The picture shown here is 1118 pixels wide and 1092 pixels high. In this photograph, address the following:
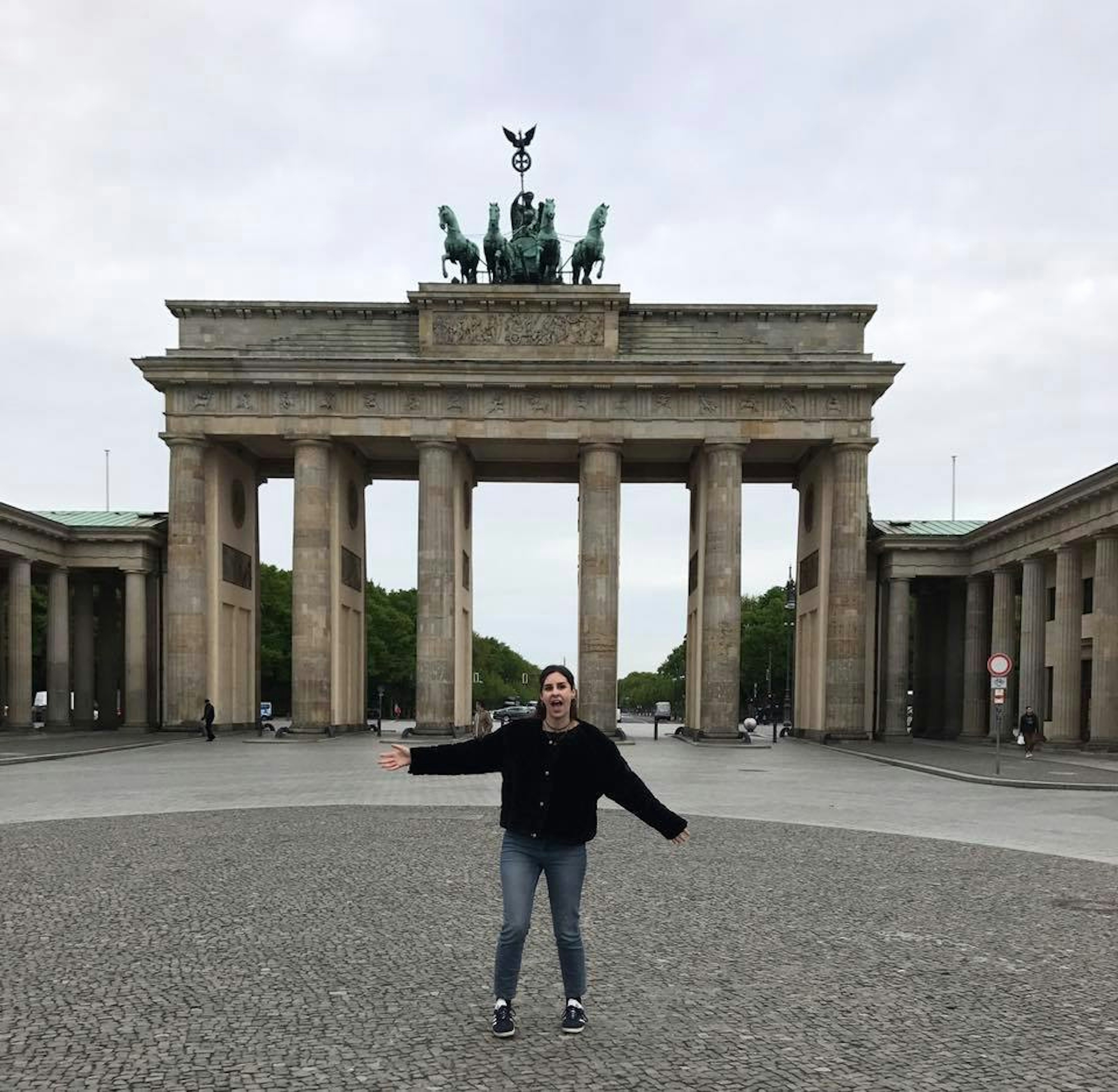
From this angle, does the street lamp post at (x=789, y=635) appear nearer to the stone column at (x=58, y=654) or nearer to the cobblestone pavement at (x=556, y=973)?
the stone column at (x=58, y=654)

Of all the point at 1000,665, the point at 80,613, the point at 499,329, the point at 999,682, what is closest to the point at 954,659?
the point at 499,329

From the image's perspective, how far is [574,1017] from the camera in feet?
21.6

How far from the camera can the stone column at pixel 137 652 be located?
49.2m

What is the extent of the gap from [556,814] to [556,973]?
7.67 ft

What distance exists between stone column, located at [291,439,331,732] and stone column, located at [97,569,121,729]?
46.7 feet

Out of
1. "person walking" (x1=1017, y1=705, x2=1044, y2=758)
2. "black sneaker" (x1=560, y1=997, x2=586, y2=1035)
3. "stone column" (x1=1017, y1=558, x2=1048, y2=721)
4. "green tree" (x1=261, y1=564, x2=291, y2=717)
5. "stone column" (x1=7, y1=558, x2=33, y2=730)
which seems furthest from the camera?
"green tree" (x1=261, y1=564, x2=291, y2=717)

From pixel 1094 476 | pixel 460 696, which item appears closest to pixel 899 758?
pixel 1094 476

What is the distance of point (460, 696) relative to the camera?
1976 inches

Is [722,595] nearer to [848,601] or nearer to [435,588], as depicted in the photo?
[848,601]

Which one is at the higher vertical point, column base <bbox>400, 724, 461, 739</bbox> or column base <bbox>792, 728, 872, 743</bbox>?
column base <bbox>400, 724, 461, 739</bbox>

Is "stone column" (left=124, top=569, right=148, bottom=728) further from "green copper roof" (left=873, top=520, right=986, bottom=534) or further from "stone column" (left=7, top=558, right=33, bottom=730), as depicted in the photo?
"green copper roof" (left=873, top=520, right=986, bottom=534)

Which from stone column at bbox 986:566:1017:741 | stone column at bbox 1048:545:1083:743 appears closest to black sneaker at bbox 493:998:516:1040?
stone column at bbox 1048:545:1083:743

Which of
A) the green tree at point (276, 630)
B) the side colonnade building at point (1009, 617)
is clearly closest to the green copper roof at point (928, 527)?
the side colonnade building at point (1009, 617)

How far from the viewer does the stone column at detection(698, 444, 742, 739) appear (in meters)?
45.2
